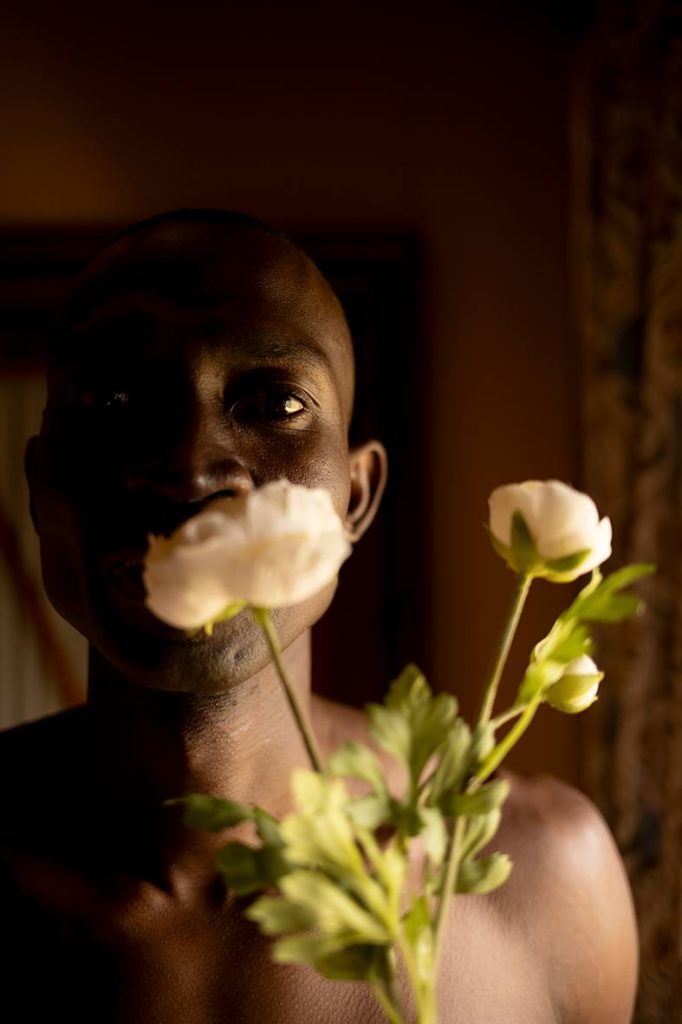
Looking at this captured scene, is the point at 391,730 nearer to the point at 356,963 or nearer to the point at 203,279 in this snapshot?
the point at 356,963

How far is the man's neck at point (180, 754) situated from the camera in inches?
34.0

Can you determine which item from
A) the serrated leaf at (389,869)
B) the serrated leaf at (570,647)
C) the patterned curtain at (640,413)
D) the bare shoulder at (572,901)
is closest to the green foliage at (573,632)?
the serrated leaf at (570,647)

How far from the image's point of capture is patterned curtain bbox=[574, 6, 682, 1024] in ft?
4.72

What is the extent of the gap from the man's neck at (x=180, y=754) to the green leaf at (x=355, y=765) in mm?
356

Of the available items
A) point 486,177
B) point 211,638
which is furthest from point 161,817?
point 486,177

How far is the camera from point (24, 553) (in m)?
1.58

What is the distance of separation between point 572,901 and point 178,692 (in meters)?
0.44

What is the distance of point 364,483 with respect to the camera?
40.3 inches

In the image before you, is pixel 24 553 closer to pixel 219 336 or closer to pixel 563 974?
pixel 219 336

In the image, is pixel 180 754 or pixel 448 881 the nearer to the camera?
pixel 448 881

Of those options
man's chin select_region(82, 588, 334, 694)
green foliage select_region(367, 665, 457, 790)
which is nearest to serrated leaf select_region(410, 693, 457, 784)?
green foliage select_region(367, 665, 457, 790)

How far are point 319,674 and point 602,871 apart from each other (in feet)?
2.21

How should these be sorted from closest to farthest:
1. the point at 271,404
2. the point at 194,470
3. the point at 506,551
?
1. the point at 506,551
2. the point at 194,470
3. the point at 271,404

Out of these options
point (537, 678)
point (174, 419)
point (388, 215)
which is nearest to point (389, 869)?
point (537, 678)
